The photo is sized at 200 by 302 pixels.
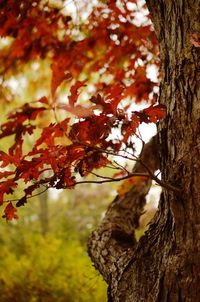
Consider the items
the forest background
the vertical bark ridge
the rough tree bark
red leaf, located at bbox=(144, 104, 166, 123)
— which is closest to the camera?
red leaf, located at bbox=(144, 104, 166, 123)

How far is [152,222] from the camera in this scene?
1970 mm

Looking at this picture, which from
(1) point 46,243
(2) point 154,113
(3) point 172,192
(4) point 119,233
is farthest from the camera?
(1) point 46,243

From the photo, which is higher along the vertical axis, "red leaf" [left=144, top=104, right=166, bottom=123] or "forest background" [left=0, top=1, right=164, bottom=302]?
"forest background" [left=0, top=1, right=164, bottom=302]

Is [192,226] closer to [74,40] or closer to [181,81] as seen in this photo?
[181,81]

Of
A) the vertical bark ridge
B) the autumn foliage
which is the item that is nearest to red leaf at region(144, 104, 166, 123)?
the autumn foliage

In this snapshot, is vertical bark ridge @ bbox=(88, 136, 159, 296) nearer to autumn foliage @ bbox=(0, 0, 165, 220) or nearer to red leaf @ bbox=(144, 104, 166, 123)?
autumn foliage @ bbox=(0, 0, 165, 220)

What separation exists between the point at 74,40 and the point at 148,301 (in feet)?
7.34

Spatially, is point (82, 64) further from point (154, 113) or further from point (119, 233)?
point (154, 113)

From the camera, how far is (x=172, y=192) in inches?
66.3

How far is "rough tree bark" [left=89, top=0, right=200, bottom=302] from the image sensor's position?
65.4 inches

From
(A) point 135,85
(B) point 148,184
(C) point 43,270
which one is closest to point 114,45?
(A) point 135,85

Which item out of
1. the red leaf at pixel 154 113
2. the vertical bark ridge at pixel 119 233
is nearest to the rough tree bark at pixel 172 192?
the vertical bark ridge at pixel 119 233

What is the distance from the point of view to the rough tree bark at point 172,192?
1.66m

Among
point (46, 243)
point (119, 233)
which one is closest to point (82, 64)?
point (119, 233)
